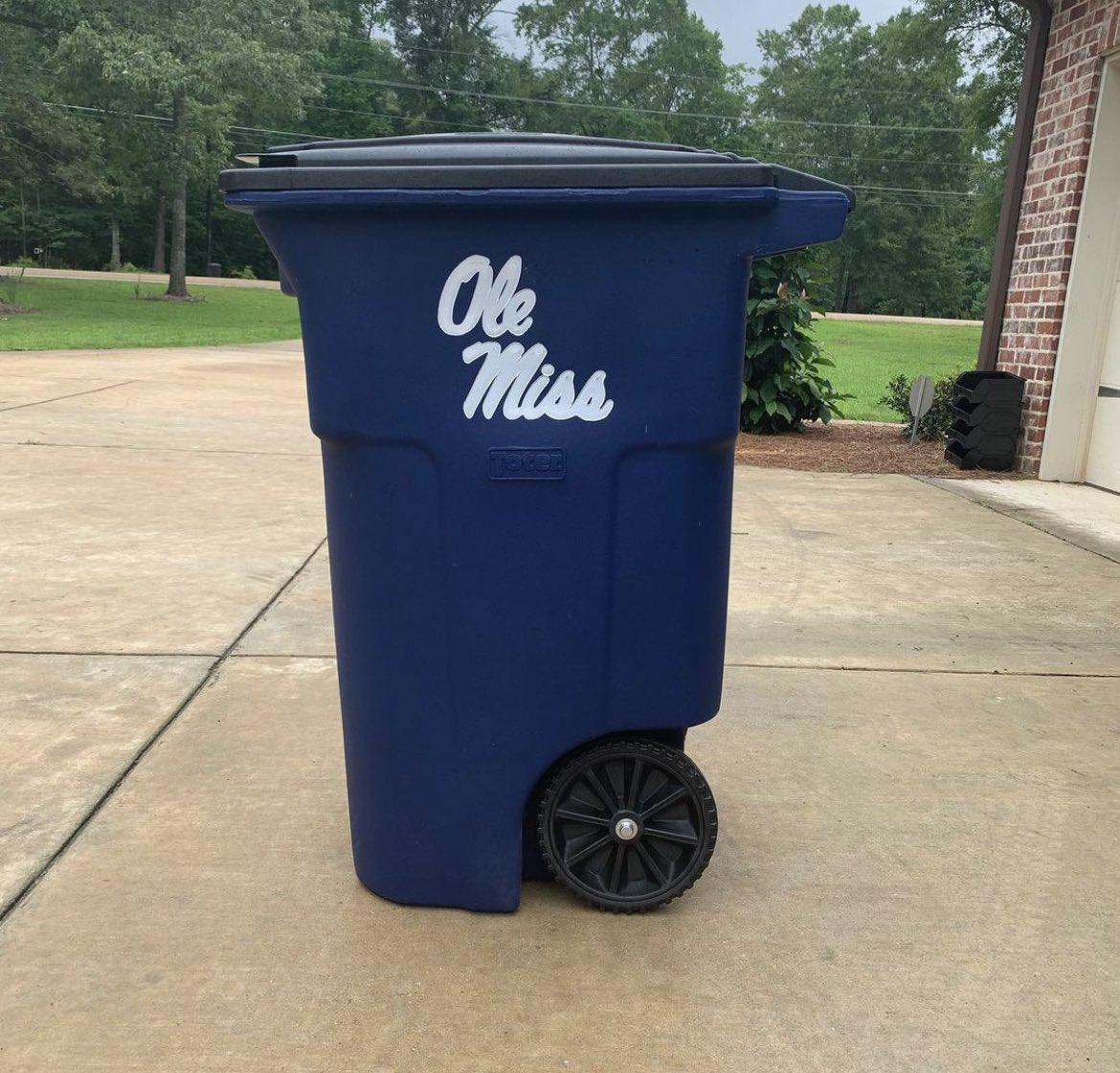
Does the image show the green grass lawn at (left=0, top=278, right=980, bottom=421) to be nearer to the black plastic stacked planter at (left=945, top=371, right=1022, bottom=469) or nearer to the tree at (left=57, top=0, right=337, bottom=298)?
the tree at (left=57, top=0, right=337, bottom=298)

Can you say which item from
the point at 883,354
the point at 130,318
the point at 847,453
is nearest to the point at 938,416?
the point at 847,453

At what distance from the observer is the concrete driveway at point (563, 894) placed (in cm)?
198

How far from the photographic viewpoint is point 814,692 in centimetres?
368

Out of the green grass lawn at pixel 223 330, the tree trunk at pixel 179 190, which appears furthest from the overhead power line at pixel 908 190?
the tree trunk at pixel 179 190

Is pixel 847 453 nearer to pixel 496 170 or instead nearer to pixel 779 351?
pixel 779 351

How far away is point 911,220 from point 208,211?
39361 mm

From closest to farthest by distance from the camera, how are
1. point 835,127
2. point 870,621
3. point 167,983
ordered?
1. point 167,983
2. point 870,621
3. point 835,127

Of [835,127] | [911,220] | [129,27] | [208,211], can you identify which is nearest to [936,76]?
[129,27]

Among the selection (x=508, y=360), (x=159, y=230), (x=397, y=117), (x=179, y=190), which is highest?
(x=397, y=117)

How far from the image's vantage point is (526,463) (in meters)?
2.10

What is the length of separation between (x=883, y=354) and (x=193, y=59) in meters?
16.5

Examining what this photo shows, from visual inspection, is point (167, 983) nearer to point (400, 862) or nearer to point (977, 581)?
point (400, 862)

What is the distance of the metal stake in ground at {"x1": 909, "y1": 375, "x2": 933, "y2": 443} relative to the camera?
30.5 feet

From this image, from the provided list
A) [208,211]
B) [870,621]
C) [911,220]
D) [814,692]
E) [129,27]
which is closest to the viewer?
[814,692]
